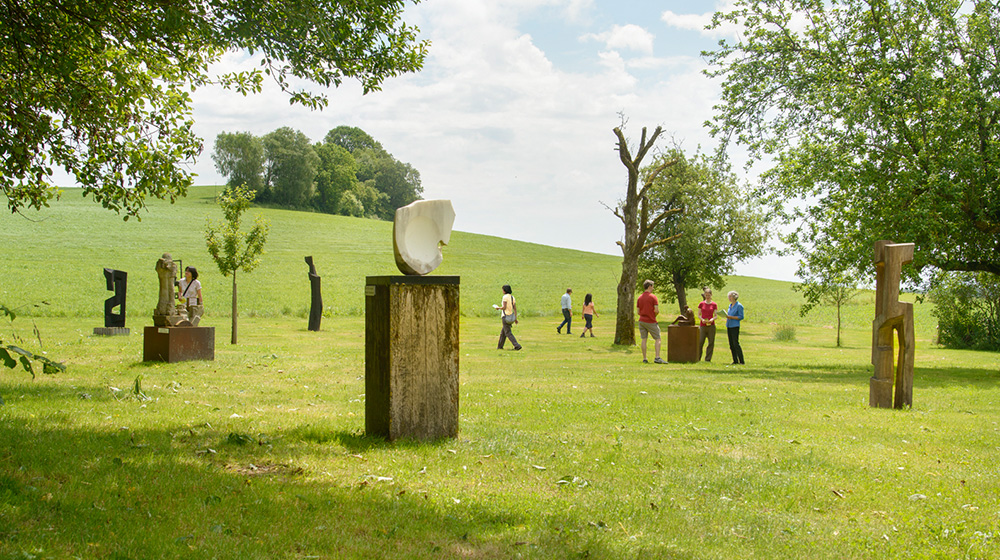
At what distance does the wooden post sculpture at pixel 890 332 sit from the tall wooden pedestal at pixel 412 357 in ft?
23.9

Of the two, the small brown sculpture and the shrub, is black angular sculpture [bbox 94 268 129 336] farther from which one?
the shrub

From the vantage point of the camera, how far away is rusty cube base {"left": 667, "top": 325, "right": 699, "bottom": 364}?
63.7ft

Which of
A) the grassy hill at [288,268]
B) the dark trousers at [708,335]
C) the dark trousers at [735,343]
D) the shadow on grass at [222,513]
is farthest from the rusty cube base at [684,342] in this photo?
the grassy hill at [288,268]

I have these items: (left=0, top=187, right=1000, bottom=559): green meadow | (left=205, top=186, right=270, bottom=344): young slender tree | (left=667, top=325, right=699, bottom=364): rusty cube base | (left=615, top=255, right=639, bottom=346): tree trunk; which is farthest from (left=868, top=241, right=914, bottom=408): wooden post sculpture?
(left=205, top=186, right=270, bottom=344): young slender tree

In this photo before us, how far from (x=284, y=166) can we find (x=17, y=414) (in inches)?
3349

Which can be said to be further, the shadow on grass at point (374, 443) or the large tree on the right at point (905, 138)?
the large tree on the right at point (905, 138)

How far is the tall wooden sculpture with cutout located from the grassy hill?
26.1 metres

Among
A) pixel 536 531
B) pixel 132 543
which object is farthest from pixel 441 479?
pixel 132 543

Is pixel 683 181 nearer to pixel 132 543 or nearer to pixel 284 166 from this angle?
pixel 132 543

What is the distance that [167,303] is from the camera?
15086mm

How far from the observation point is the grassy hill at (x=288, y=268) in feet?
129

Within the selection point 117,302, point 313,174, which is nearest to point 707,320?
point 117,302

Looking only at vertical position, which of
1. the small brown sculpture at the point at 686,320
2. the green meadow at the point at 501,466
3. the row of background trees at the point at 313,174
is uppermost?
the row of background trees at the point at 313,174

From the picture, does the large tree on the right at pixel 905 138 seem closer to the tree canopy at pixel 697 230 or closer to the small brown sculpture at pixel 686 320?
the small brown sculpture at pixel 686 320
